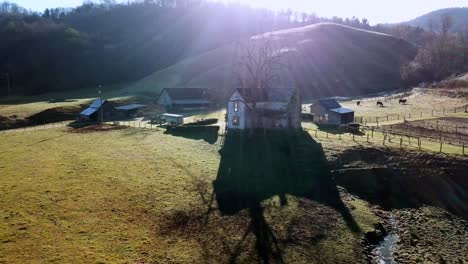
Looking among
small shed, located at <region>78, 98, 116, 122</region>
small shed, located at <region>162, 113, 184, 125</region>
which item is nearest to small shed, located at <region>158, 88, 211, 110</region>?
small shed, located at <region>78, 98, 116, 122</region>

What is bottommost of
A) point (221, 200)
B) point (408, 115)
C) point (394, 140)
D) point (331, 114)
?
point (221, 200)

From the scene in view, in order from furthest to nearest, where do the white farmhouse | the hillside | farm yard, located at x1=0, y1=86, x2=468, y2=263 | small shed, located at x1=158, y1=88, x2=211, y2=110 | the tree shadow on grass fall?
the hillside < small shed, located at x1=158, y1=88, x2=211, y2=110 < the white farmhouse < the tree shadow on grass < farm yard, located at x1=0, y1=86, x2=468, y2=263

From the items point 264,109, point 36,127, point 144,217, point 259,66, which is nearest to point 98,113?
point 36,127

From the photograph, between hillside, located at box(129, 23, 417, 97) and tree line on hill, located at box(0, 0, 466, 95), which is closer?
hillside, located at box(129, 23, 417, 97)

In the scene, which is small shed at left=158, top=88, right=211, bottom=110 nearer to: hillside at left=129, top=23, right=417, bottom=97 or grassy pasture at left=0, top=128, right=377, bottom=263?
hillside at left=129, top=23, right=417, bottom=97

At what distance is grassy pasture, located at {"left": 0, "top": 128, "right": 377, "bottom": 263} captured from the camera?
896 inches

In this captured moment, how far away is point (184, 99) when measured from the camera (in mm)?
83062

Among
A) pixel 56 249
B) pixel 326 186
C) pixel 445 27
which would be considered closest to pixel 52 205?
pixel 56 249

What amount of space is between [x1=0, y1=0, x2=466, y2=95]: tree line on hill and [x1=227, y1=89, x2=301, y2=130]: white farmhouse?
79878mm

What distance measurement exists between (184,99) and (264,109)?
3588 cm

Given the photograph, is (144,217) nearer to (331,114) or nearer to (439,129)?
(331,114)

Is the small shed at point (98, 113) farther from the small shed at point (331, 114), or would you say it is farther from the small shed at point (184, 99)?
the small shed at point (331, 114)

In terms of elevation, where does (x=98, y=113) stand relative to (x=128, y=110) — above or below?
below

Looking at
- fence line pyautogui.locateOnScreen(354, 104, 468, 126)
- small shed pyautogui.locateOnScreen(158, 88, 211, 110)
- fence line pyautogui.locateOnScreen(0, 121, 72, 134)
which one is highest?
small shed pyautogui.locateOnScreen(158, 88, 211, 110)
